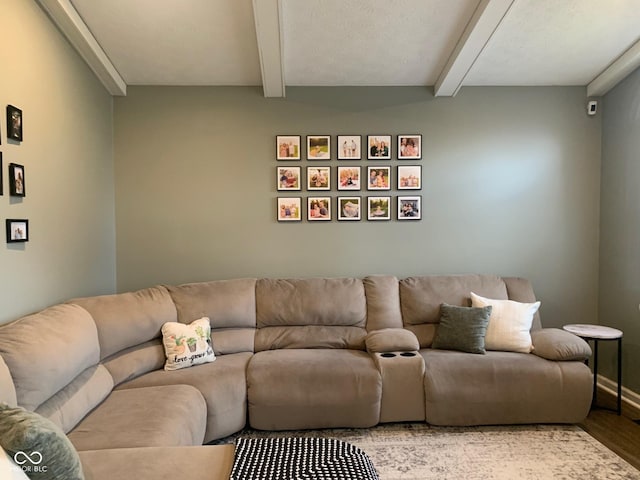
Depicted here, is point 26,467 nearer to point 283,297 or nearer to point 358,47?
point 283,297

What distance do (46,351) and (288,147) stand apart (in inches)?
97.0

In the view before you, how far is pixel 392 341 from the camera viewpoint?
287 centimetres

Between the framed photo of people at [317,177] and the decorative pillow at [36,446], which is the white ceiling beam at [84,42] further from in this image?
the decorative pillow at [36,446]

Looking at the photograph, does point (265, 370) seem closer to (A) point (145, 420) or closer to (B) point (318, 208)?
(A) point (145, 420)

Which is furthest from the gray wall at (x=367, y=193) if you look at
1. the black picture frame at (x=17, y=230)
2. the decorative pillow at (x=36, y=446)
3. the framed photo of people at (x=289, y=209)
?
the decorative pillow at (x=36, y=446)

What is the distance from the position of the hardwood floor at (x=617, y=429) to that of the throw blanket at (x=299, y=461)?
74.4 inches

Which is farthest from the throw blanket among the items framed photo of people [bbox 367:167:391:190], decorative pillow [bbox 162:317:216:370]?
framed photo of people [bbox 367:167:391:190]

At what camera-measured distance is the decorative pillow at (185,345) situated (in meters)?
2.71

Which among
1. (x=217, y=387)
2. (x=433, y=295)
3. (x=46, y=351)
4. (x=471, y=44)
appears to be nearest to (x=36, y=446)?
(x=46, y=351)

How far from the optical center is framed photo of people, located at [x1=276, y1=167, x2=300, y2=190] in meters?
3.63

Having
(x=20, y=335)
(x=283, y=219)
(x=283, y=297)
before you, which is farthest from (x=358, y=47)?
(x=20, y=335)

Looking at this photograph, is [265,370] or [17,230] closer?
[17,230]

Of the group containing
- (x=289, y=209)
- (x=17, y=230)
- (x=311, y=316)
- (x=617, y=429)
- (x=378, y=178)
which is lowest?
(x=617, y=429)

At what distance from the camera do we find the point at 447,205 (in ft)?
12.1
